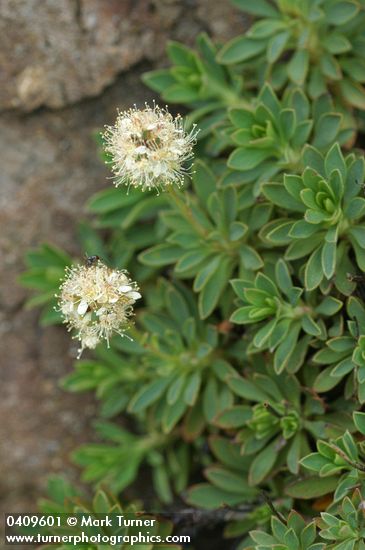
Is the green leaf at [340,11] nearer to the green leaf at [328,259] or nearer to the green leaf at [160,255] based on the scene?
the green leaf at [328,259]

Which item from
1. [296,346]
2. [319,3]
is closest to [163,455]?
[296,346]

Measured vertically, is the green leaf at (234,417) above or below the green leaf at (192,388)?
below

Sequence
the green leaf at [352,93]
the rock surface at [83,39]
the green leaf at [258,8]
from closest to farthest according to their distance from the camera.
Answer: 1. the green leaf at [352,93]
2. the green leaf at [258,8]
3. the rock surface at [83,39]

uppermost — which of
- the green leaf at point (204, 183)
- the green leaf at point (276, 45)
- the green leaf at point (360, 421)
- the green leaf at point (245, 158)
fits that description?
the green leaf at point (276, 45)

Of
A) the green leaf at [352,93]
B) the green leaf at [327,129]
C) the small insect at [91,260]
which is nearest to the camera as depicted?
the small insect at [91,260]

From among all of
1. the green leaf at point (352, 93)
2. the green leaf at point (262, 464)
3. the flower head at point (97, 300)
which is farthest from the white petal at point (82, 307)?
the green leaf at point (352, 93)
